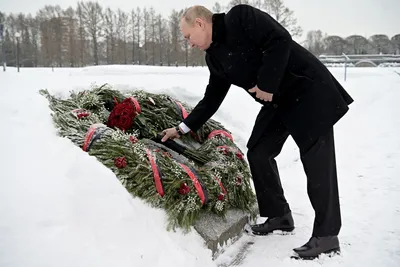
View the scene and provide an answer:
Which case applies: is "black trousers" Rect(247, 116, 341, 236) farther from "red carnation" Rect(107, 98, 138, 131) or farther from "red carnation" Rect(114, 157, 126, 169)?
"red carnation" Rect(107, 98, 138, 131)

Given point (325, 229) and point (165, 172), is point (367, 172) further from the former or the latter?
point (165, 172)

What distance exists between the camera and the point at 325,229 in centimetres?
261

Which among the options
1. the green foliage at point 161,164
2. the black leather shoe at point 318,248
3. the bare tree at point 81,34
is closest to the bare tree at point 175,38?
the bare tree at point 81,34

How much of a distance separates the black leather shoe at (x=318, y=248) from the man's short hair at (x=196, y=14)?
1838mm

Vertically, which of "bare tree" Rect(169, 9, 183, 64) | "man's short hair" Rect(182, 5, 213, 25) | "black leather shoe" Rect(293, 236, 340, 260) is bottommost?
"black leather shoe" Rect(293, 236, 340, 260)

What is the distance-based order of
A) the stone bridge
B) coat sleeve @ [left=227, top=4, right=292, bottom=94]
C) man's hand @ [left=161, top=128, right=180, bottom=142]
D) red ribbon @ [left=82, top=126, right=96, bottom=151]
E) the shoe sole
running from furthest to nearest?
the stone bridge
man's hand @ [left=161, top=128, right=180, bottom=142]
red ribbon @ [left=82, top=126, right=96, bottom=151]
the shoe sole
coat sleeve @ [left=227, top=4, right=292, bottom=94]

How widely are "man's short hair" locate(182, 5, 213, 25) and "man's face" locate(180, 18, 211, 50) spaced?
0.10 ft

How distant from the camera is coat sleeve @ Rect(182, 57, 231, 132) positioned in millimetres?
3074

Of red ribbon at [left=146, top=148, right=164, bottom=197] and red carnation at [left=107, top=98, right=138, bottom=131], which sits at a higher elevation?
red carnation at [left=107, top=98, right=138, bottom=131]

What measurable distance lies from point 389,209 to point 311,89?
1789mm

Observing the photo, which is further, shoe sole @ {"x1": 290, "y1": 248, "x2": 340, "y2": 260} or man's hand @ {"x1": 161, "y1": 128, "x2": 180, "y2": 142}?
man's hand @ {"x1": 161, "y1": 128, "x2": 180, "y2": 142}

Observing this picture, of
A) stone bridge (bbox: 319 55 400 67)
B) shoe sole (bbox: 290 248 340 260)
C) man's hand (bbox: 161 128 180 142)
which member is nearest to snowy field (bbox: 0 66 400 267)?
shoe sole (bbox: 290 248 340 260)

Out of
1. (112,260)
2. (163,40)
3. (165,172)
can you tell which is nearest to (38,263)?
(112,260)

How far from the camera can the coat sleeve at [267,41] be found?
2.31 m
